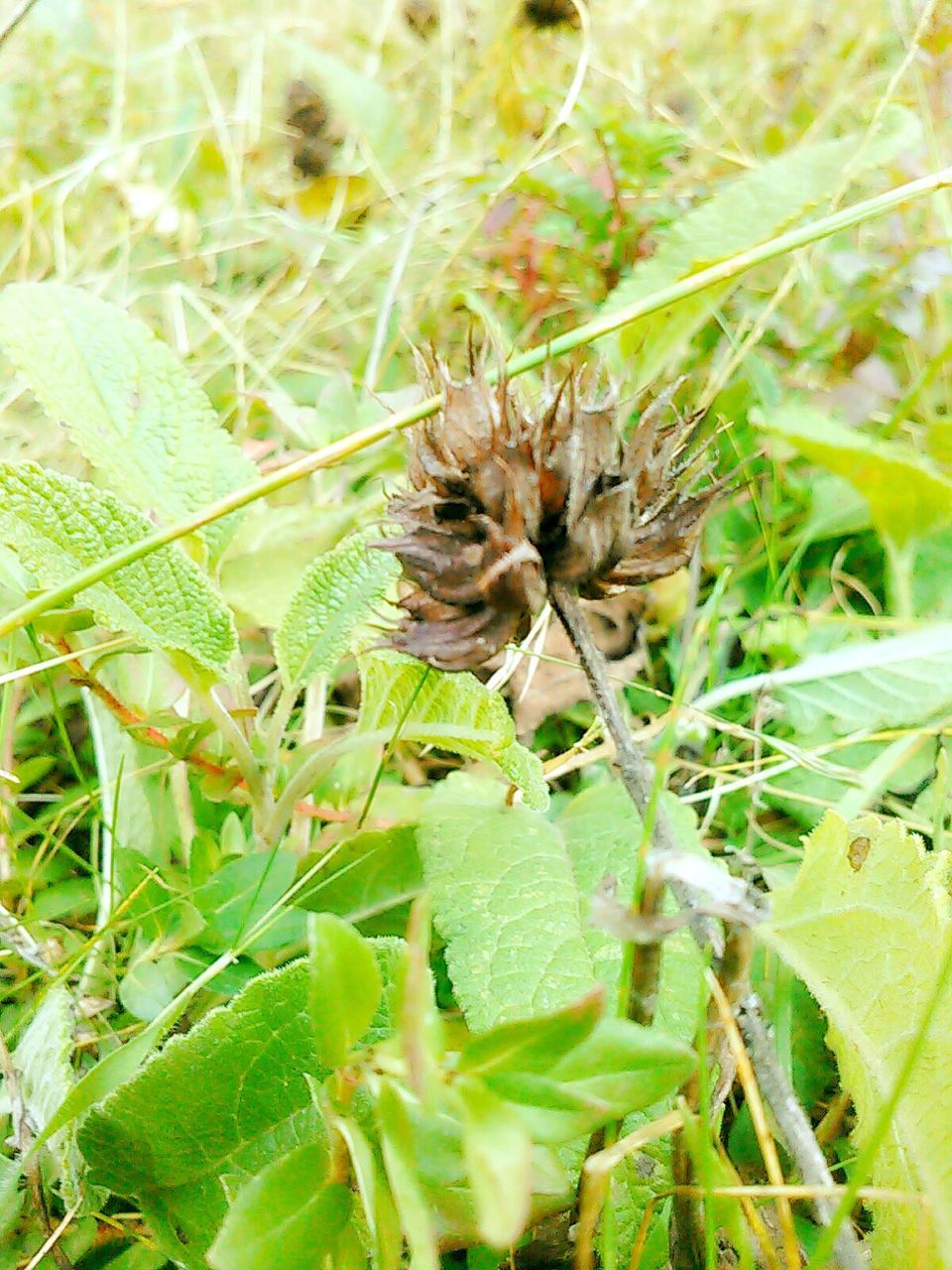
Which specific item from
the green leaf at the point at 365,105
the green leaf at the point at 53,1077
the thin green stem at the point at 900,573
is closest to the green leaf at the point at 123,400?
the green leaf at the point at 53,1077

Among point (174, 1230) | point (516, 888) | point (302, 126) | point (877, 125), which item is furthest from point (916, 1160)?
point (302, 126)

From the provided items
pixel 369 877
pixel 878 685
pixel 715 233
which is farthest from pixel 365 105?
pixel 369 877

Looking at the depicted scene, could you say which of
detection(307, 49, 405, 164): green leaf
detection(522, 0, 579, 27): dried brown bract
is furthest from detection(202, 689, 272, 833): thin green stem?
detection(522, 0, 579, 27): dried brown bract

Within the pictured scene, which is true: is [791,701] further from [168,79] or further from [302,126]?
[168,79]

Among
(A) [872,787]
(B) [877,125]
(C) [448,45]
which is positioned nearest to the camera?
(A) [872,787]

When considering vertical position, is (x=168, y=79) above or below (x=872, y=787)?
above

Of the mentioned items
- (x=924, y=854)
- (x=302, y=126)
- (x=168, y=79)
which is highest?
(x=168, y=79)
